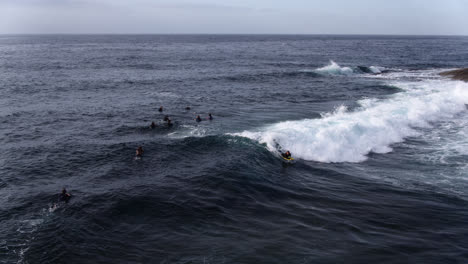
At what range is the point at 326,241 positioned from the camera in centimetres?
1797

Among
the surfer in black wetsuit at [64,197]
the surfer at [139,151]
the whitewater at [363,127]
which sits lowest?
the surfer in black wetsuit at [64,197]

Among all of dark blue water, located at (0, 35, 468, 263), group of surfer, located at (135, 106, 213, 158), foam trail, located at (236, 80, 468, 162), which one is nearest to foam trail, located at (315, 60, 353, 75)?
dark blue water, located at (0, 35, 468, 263)

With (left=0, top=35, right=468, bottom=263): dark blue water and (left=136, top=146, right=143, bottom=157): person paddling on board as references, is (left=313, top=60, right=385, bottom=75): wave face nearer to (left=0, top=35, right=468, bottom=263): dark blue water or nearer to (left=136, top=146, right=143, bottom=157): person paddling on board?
(left=0, top=35, right=468, bottom=263): dark blue water

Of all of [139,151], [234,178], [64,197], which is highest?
[139,151]

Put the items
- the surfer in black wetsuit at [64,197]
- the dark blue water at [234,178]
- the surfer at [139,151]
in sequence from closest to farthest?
the dark blue water at [234,178] → the surfer in black wetsuit at [64,197] → the surfer at [139,151]

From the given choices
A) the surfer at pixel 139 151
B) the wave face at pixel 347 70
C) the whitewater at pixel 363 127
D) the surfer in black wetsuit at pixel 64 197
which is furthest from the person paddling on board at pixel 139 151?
the wave face at pixel 347 70

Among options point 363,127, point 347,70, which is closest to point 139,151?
point 363,127

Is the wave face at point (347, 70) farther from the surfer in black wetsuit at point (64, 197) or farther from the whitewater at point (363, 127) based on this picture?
the surfer in black wetsuit at point (64, 197)

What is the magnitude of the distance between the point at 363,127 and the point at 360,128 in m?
0.45

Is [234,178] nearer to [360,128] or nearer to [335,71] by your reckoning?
[360,128]

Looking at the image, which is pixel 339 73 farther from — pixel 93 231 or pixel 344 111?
pixel 93 231

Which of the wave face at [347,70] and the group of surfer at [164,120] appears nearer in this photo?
the group of surfer at [164,120]

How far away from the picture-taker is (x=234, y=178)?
84.3ft

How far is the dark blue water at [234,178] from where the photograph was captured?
58.2 feet
